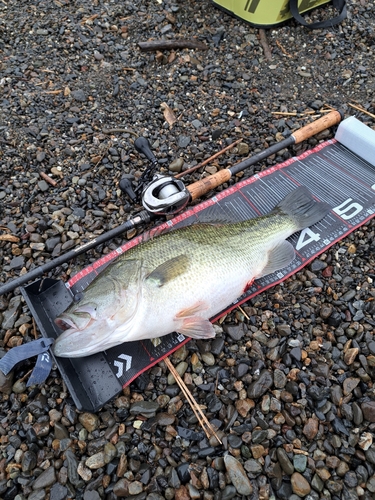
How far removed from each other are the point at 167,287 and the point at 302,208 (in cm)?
180

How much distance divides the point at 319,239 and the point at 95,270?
7.92ft

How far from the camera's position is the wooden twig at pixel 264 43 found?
5.81 metres

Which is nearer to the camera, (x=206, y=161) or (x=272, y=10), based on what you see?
(x=206, y=161)

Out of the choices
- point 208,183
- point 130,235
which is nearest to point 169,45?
point 208,183

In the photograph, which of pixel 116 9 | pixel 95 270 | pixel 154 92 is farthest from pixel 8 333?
pixel 116 9

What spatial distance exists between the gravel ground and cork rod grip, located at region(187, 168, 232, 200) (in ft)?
1.13

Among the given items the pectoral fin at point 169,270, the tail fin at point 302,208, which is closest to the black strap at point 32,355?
the pectoral fin at point 169,270

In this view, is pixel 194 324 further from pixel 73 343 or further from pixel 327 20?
pixel 327 20

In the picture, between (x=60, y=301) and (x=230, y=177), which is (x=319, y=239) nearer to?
(x=230, y=177)

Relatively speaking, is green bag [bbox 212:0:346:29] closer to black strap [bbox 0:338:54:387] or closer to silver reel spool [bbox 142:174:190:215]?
silver reel spool [bbox 142:174:190:215]

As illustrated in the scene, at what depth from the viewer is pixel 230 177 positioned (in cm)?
436

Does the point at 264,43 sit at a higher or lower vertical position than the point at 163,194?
higher

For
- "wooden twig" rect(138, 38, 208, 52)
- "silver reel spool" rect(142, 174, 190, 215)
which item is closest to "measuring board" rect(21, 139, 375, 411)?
"silver reel spool" rect(142, 174, 190, 215)

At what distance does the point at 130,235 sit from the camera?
4.12m
